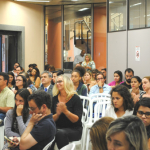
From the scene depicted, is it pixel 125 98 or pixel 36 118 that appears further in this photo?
pixel 125 98

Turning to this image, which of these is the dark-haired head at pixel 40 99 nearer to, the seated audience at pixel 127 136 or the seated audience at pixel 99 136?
the seated audience at pixel 99 136

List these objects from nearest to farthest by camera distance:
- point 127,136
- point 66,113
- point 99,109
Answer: point 127,136 < point 66,113 < point 99,109

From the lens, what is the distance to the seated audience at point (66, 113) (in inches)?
145

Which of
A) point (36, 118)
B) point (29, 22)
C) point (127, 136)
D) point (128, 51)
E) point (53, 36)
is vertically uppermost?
point (29, 22)

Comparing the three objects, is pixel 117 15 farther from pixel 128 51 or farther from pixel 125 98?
pixel 125 98

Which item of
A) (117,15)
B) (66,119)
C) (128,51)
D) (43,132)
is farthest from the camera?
(117,15)

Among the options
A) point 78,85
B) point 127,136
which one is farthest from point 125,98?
point 127,136

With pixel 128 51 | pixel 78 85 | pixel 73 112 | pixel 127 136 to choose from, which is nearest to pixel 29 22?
pixel 128 51

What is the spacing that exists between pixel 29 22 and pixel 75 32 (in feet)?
6.08

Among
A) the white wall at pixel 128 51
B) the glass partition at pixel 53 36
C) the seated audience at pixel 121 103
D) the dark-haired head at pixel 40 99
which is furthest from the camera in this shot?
the glass partition at pixel 53 36

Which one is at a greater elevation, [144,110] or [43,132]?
[144,110]

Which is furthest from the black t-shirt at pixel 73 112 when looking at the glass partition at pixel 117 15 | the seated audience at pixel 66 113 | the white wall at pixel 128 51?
the glass partition at pixel 117 15

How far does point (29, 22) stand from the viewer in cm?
1146

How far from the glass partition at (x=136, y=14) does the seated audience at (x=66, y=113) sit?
3780mm
